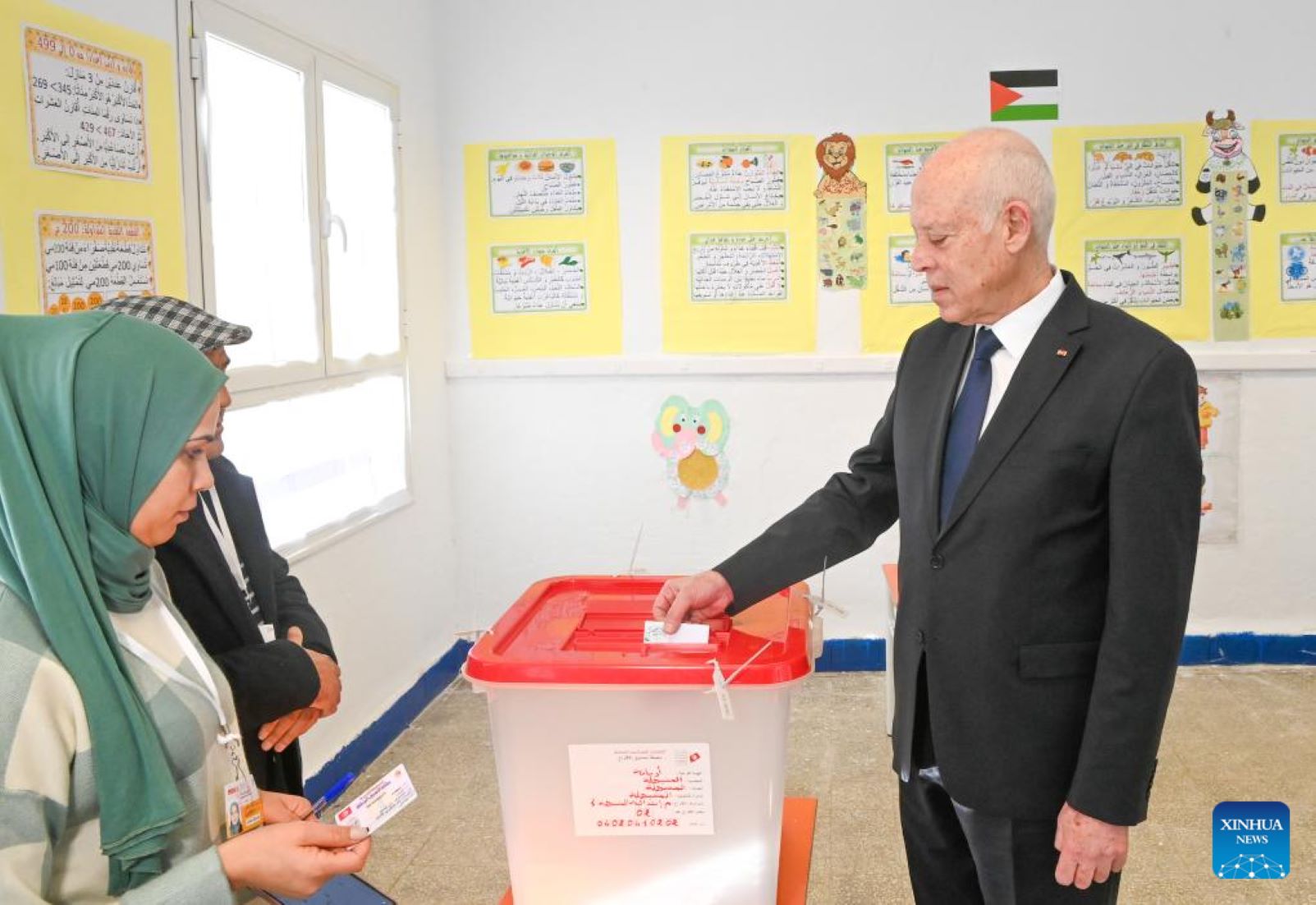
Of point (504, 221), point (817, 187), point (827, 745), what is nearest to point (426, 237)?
point (504, 221)

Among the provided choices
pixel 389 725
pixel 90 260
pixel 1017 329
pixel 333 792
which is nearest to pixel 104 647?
pixel 333 792

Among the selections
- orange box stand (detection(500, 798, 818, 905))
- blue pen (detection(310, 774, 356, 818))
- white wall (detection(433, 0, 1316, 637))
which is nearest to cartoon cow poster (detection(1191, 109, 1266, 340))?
white wall (detection(433, 0, 1316, 637))

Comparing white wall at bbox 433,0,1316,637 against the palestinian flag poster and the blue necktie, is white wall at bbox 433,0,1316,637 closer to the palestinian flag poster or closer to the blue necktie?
the palestinian flag poster

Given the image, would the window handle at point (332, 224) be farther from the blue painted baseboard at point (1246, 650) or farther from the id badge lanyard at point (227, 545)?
the blue painted baseboard at point (1246, 650)

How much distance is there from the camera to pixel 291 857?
108 centimetres

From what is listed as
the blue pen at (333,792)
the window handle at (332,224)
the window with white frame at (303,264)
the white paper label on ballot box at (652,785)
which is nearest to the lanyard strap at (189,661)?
the blue pen at (333,792)

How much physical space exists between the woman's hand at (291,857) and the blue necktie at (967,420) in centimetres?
84

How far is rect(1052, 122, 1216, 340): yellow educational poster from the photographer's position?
3.88 metres

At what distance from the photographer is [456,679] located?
4066 millimetres

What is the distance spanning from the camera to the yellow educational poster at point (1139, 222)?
3.88m

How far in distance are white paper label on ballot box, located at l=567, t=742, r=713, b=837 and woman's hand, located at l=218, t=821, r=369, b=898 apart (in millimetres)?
319

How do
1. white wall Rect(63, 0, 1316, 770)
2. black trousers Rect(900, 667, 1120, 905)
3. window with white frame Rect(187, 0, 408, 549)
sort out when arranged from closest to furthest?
black trousers Rect(900, 667, 1120, 905) → window with white frame Rect(187, 0, 408, 549) → white wall Rect(63, 0, 1316, 770)

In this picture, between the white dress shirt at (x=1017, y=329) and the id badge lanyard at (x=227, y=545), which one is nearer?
the white dress shirt at (x=1017, y=329)

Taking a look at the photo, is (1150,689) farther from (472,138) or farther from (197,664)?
(472,138)
